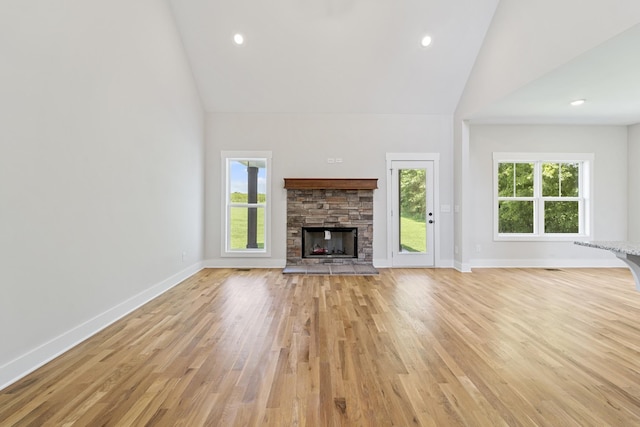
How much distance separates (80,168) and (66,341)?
139 cm

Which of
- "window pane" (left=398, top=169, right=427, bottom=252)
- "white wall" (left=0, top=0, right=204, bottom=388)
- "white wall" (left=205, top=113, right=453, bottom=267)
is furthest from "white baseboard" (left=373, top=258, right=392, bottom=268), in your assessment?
"white wall" (left=0, top=0, right=204, bottom=388)

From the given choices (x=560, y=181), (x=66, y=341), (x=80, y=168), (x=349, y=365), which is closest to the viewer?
(x=349, y=365)

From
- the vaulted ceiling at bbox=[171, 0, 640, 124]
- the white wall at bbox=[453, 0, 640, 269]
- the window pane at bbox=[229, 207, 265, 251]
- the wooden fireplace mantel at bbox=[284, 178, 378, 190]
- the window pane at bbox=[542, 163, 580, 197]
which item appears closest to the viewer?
the white wall at bbox=[453, 0, 640, 269]

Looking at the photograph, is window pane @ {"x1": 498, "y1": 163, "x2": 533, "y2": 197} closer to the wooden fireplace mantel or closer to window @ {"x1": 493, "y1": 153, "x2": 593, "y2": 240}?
window @ {"x1": 493, "y1": 153, "x2": 593, "y2": 240}

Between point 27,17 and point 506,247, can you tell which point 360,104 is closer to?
point 506,247

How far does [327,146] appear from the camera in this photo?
6.25 meters

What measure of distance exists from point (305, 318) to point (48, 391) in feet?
6.50

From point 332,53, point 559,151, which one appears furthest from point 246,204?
point 559,151

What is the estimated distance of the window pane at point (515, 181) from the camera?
6359 mm

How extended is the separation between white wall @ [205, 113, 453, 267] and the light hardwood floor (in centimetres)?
223

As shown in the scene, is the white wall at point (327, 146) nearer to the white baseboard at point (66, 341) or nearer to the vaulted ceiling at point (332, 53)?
the vaulted ceiling at point (332, 53)

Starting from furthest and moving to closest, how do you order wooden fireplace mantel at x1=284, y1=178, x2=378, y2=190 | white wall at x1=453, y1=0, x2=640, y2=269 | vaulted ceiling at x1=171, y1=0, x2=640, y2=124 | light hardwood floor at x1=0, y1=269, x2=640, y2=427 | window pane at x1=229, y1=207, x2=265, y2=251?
window pane at x1=229, y1=207, x2=265, y2=251
wooden fireplace mantel at x1=284, y1=178, x2=378, y2=190
vaulted ceiling at x1=171, y1=0, x2=640, y2=124
white wall at x1=453, y1=0, x2=640, y2=269
light hardwood floor at x1=0, y1=269, x2=640, y2=427

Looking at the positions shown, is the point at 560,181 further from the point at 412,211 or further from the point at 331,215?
the point at 331,215

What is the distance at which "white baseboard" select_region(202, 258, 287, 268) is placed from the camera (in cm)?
620
